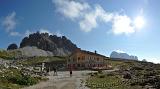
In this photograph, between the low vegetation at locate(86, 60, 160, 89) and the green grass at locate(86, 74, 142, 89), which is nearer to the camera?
the green grass at locate(86, 74, 142, 89)

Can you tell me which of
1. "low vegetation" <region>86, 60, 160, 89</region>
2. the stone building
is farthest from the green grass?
the stone building

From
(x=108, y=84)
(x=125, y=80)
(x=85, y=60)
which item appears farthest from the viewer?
(x=85, y=60)

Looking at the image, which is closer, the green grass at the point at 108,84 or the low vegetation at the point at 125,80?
the green grass at the point at 108,84

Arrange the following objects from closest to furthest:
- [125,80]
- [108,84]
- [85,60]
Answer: [108,84], [125,80], [85,60]

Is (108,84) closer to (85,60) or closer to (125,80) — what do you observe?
(125,80)

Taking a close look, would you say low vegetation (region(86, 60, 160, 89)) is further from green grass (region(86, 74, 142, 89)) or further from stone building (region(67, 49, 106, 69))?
stone building (region(67, 49, 106, 69))

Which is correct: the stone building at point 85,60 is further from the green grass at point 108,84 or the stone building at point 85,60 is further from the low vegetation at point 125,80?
the green grass at point 108,84

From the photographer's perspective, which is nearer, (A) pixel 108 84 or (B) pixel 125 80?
(A) pixel 108 84

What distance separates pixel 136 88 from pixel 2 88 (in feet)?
62.7

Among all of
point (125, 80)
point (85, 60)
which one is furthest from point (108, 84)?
point (85, 60)

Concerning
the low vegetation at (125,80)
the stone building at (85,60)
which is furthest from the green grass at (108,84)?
the stone building at (85,60)

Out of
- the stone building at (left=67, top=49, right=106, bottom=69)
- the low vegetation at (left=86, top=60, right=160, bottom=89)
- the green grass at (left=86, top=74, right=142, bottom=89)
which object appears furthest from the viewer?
the stone building at (left=67, top=49, right=106, bottom=69)

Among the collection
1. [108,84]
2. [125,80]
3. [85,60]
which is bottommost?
[108,84]

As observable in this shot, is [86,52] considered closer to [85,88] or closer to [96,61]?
[96,61]
